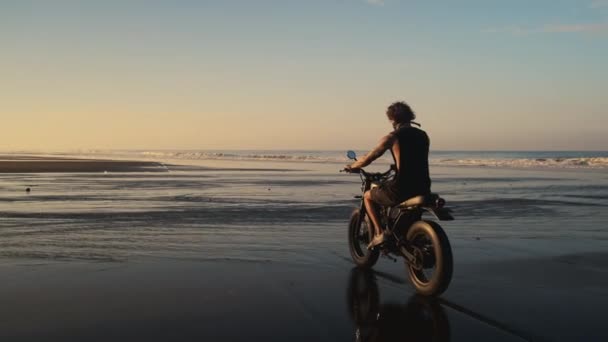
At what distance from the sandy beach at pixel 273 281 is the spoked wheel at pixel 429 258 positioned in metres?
0.15

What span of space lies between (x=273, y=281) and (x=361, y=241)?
5.53ft

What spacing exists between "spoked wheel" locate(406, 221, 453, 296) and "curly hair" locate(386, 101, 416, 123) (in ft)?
3.99

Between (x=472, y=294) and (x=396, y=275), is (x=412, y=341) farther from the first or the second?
(x=396, y=275)

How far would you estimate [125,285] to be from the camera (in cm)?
566

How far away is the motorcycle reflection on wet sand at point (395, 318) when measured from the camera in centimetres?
421

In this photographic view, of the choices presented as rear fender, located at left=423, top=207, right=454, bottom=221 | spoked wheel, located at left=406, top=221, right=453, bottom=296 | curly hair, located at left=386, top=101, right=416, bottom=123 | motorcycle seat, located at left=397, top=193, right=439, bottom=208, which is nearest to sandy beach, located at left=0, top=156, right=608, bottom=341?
spoked wheel, located at left=406, top=221, right=453, bottom=296

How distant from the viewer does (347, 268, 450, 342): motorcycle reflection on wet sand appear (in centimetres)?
421

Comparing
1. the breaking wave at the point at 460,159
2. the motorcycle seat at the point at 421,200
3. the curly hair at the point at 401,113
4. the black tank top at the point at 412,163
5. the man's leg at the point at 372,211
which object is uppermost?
the curly hair at the point at 401,113

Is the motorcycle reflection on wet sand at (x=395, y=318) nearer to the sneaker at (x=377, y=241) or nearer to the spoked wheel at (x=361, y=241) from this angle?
the sneaker at (x=377, y=241)

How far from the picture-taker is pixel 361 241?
7191 millimetres

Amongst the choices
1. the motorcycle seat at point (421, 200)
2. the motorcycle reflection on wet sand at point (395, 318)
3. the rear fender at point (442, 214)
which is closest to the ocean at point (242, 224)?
the motorcycle seat at point (421, 200)

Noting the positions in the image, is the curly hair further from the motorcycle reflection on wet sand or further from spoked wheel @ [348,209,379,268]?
the motorcycle reflection on wet sand

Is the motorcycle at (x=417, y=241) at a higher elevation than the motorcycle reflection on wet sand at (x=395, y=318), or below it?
higher

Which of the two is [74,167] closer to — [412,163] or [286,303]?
[412,163]
